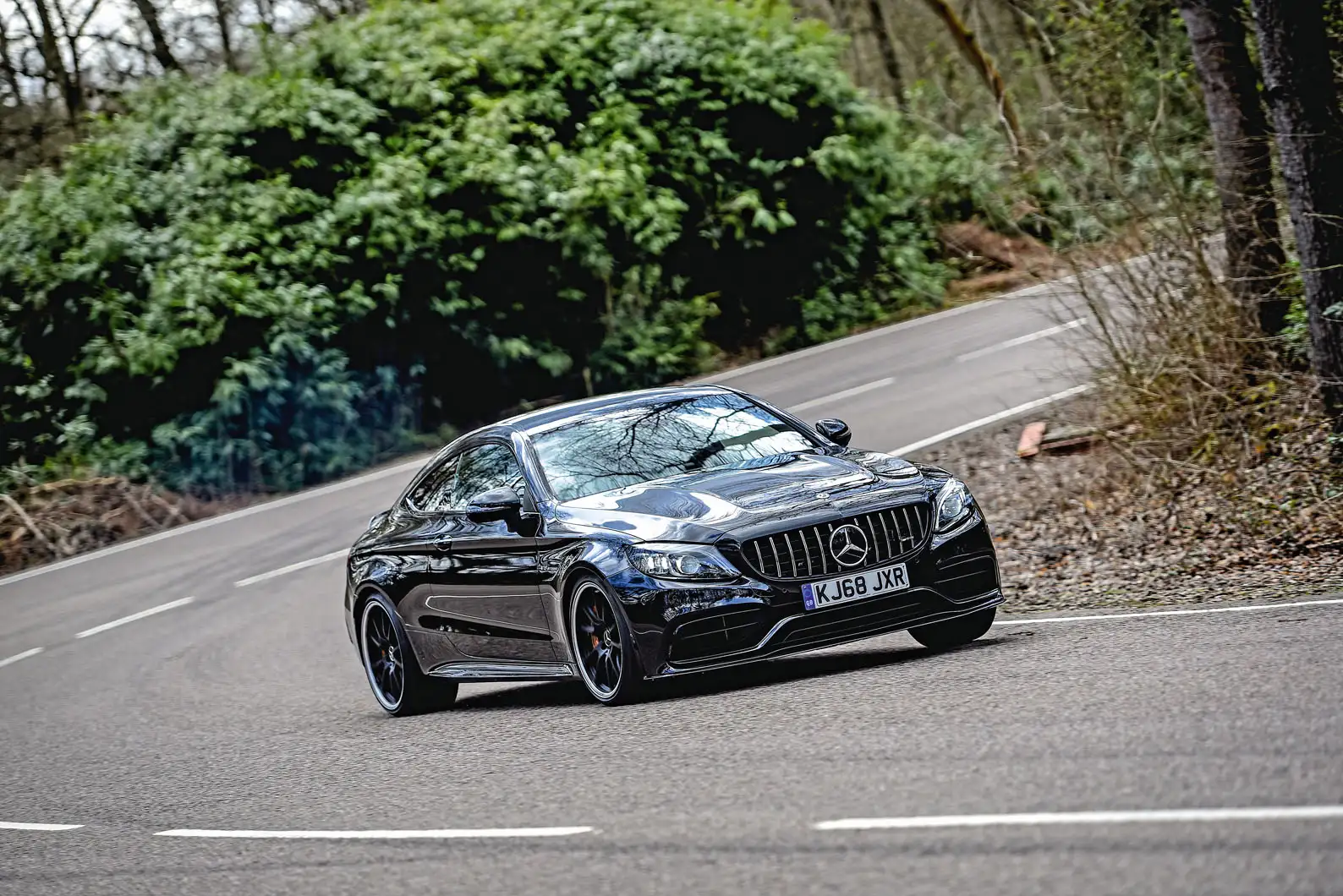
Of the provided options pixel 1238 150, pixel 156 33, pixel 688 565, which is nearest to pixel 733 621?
pixel 688 565

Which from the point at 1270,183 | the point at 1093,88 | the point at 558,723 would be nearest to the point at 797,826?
the point at 558,723

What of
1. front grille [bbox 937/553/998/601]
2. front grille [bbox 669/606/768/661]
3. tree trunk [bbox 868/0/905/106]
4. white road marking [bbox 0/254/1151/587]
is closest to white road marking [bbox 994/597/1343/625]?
front grille [bbox 937/553/998/601]

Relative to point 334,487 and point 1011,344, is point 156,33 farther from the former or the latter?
point 1011,344

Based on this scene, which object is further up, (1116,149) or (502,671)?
(1116,149)

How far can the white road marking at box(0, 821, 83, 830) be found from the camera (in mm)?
9109

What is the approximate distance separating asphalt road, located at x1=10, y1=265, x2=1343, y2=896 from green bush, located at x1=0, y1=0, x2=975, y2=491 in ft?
39.5

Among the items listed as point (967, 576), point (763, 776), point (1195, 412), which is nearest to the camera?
point (763, 776)

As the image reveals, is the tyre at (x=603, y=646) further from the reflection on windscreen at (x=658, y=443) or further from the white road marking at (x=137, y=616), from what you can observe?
the white road marking at (x=137, y=616)

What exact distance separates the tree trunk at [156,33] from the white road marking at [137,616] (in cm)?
2077

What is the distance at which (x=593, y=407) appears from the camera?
10750mm

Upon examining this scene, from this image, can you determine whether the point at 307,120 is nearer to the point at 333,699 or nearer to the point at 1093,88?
the point at 1093,88

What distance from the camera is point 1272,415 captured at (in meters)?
13.7

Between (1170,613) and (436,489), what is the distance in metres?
4.31

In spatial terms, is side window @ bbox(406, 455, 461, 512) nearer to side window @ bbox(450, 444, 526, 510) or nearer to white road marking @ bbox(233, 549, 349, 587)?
side window @ bbox(450, 444, 526, 510)
